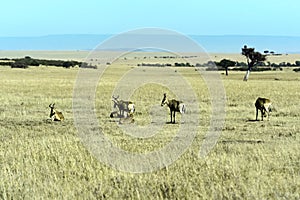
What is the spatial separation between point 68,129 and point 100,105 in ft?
33.5

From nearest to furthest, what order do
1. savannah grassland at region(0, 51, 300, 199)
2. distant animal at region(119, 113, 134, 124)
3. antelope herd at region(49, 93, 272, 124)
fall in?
savannah grassland at region(0, 51, 300, 199) < distant animal at region(119, 113, 134, 124) < antelope herd at region(49, 93, 272, 124)

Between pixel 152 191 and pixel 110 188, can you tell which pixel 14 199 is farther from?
pixel 152 191

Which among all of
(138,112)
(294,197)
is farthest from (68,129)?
Result: (294,197)

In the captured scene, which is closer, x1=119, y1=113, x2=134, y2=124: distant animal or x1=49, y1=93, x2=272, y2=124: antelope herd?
x1=119, y1=113, x2=134, y2=124: distant animal

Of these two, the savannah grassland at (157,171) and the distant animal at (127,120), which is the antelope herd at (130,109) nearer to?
the distant animal at (127,120)

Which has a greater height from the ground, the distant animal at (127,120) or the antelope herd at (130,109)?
the antelope herd at (130,109)

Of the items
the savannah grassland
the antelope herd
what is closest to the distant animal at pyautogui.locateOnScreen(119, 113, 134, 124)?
the antelope herd

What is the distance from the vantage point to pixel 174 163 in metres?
11.6

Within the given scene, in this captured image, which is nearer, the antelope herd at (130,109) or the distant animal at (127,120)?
the distant animal at (127,120)

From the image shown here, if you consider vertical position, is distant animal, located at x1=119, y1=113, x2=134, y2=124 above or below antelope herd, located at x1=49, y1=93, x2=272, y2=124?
below

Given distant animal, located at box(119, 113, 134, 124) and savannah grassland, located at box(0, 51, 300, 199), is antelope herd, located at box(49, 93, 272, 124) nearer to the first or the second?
distant animal, located at box(119, 113, 134, 124)

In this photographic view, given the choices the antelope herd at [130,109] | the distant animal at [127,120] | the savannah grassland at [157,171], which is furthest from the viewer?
the antelope herd at [130,109]

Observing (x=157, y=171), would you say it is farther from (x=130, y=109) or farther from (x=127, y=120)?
(x=130, y=109)

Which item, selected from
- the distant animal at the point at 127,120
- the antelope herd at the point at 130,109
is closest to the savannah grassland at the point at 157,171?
the distant animal at the point at 127,120
